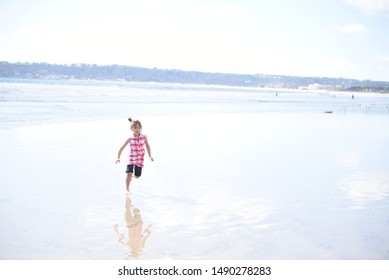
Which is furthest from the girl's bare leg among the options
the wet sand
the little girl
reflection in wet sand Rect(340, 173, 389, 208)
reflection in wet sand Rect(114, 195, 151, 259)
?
reflection in wet sand Rect(340, 173, 389, 208)

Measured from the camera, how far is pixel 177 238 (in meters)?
5.50

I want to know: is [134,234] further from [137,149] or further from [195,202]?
[137,149]

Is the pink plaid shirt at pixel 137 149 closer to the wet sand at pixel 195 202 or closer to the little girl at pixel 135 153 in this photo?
the little girl at pixel 135 153

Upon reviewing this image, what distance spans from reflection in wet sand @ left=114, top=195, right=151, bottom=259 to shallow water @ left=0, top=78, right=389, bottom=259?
13 mm

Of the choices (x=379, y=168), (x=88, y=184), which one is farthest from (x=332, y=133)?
(x=88, y=184)

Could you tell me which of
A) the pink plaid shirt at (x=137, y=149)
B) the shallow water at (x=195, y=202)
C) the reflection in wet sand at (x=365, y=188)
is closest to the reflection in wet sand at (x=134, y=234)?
the shallow water at (x=195, y=202)

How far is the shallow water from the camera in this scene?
525cm

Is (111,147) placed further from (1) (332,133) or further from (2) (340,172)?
(1) (332,133)

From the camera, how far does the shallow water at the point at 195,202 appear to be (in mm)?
5246

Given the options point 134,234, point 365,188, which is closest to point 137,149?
point 134,234

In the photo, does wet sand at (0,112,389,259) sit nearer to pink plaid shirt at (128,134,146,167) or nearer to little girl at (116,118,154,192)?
little girl at (116,118,154,192)

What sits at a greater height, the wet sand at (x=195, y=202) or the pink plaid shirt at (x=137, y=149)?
the pink plaid shirt at (x=137, y=149)

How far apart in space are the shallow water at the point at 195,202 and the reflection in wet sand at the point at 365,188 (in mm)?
21

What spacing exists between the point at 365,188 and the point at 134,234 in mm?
4952
